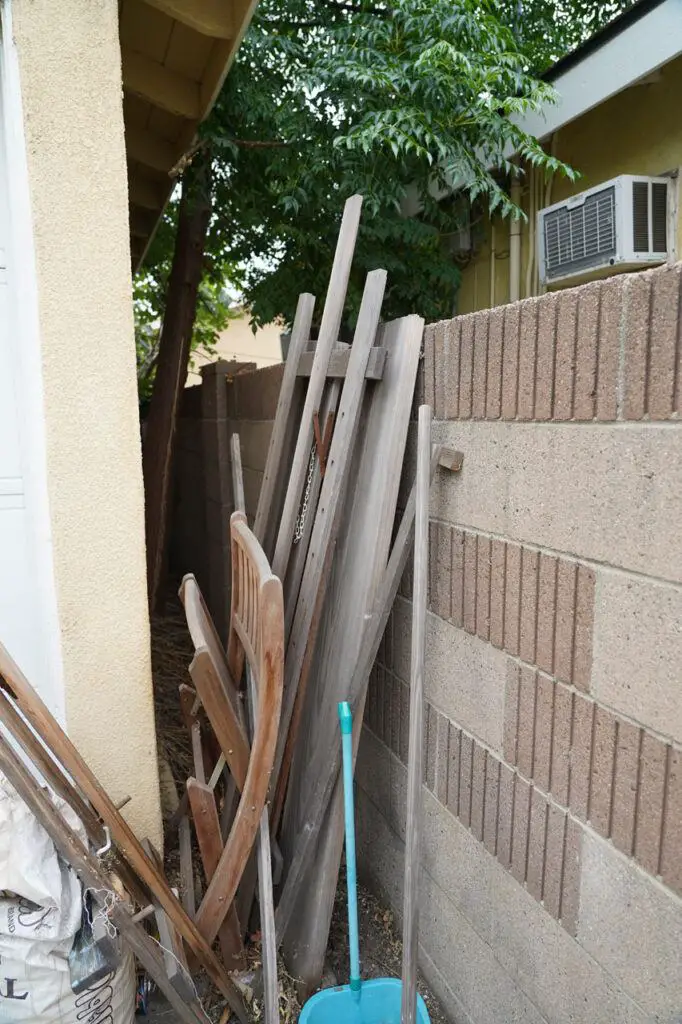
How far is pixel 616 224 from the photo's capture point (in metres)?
3.48

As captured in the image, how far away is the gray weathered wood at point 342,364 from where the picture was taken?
1988 millimetres

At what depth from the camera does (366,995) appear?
1.81 metres

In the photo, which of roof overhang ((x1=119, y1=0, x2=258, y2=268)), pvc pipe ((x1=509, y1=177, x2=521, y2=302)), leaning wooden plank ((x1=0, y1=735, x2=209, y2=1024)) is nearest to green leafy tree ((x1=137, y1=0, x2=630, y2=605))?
pvc pipe ((x1=509, y1=177, x2=521, y2=302))

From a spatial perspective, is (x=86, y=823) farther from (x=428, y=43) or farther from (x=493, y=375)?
(x=428, y=43)

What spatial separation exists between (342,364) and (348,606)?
74cm

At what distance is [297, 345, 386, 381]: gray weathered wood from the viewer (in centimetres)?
199

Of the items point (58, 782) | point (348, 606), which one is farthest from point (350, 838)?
point (58, 782)

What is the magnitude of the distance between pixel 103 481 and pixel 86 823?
2.90 feet

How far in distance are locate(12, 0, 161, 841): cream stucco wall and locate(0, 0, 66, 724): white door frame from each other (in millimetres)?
23

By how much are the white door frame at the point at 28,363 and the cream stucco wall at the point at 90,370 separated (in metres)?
0.02

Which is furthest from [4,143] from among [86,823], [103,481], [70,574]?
[86,823]

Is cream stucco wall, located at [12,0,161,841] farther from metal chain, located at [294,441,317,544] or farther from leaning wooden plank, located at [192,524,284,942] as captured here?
metal chain, located at [294,441,317,544]

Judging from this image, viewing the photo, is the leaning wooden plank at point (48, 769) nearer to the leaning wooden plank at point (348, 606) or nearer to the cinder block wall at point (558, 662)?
the leaning wooden plank at point (348, 606)

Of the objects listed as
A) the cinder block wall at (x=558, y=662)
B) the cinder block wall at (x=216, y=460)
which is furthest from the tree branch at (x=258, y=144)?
the cinder block wall at (x=558, y=662)
